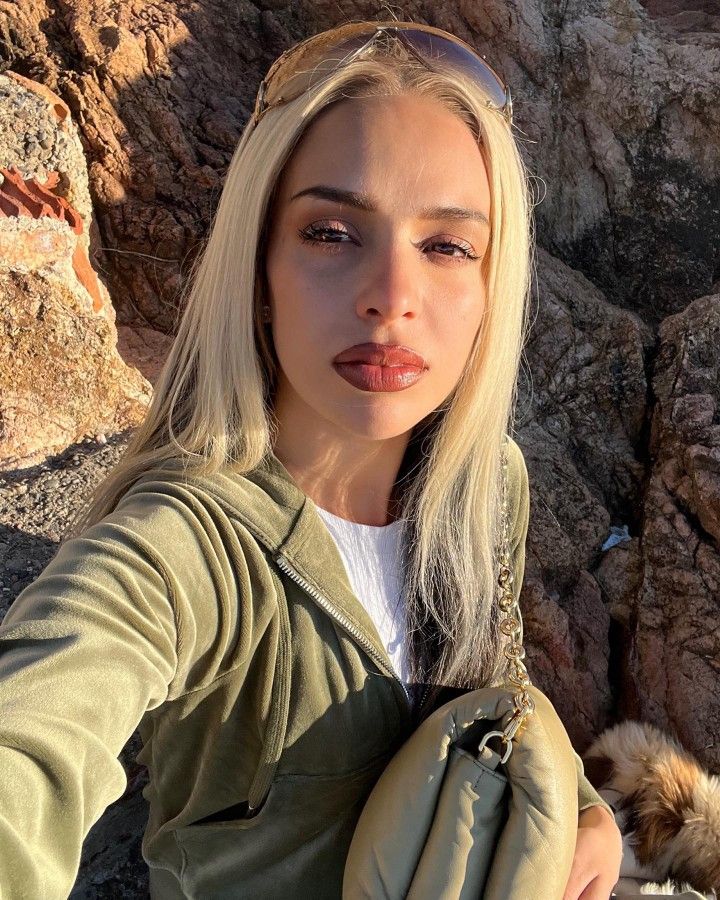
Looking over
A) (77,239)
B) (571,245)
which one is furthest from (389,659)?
(571,245)

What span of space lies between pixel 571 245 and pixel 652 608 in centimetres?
192

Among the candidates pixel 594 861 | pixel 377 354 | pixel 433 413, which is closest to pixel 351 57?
pixel 377 354

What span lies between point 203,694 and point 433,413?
26.4 inches

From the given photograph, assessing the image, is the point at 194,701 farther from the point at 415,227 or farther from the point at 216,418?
the point at 415,227

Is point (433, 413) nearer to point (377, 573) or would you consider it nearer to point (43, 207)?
point (377, 573)

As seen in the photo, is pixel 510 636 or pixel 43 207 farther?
pixel 43 207

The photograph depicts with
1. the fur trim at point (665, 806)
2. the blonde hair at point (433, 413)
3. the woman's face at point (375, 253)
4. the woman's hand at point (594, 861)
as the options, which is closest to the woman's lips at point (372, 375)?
the woman's face at point (375, 253)

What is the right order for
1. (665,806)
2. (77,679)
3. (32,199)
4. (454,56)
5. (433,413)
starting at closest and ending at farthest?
(77,679), (454,56), (433,413), (665,806), (32,199)

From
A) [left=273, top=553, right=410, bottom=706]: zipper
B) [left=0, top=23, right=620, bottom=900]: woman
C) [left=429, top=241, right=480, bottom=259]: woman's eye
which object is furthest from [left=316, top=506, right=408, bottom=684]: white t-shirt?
[left=429, top=241, right=480, bottom=259]: woman's eye

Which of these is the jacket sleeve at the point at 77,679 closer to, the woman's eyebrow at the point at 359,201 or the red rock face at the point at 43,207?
the woman's eyebrow at the point at 359,201

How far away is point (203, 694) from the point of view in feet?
3.58

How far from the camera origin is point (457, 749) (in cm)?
108

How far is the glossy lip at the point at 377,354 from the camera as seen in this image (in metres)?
1.14

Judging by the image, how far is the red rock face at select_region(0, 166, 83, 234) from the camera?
2430mm
